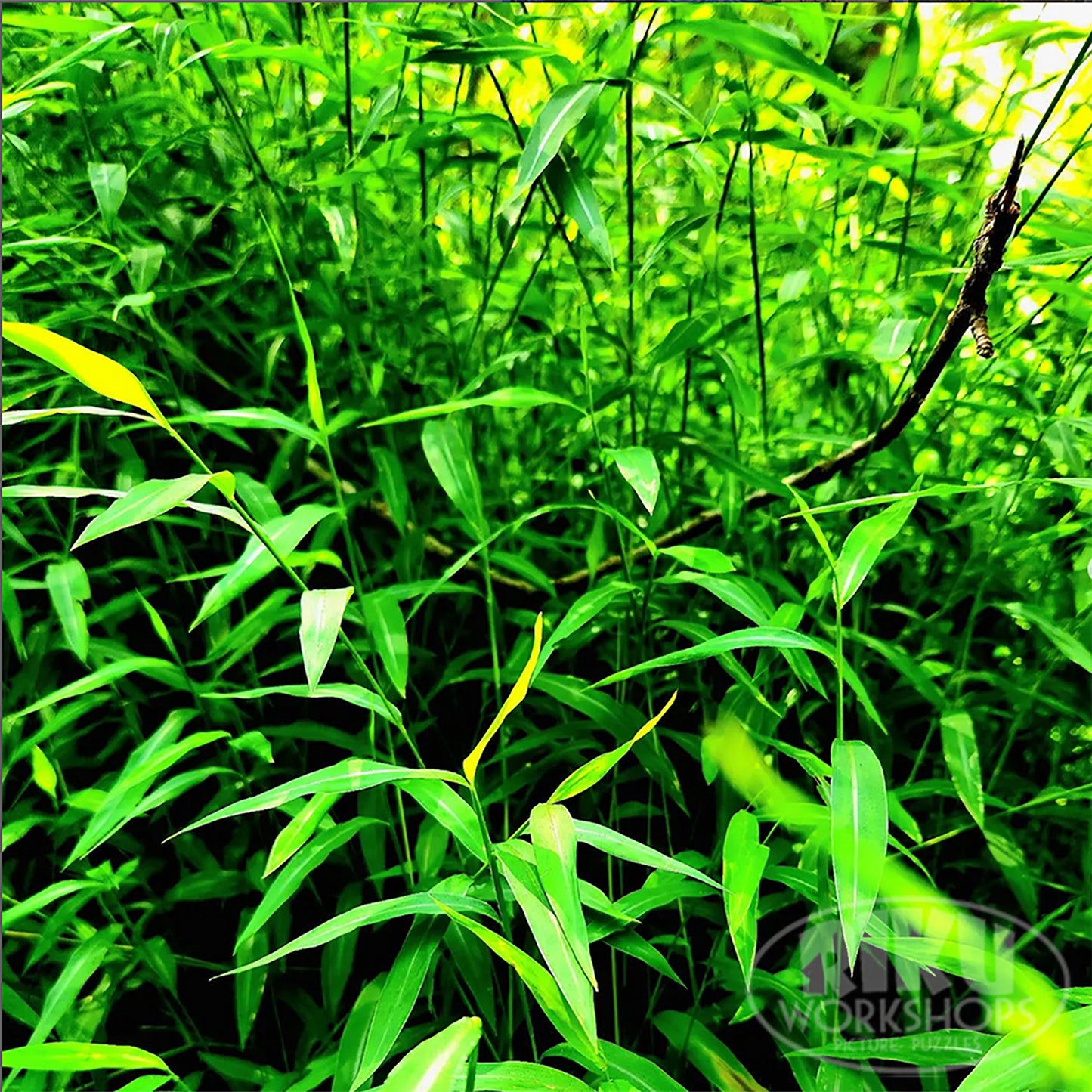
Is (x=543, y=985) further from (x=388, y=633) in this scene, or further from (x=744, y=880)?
(x=388, y=633)

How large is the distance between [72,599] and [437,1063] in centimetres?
48

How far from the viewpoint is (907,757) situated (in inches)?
30.5

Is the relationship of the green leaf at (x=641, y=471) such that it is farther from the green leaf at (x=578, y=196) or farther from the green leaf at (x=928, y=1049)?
the green leaf at (x=928, y=1049)

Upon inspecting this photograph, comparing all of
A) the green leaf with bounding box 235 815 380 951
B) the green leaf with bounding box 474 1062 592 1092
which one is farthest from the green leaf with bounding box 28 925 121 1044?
the green leaf with bounding box 474 1062 592 1092

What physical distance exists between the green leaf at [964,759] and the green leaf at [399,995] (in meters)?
0.35

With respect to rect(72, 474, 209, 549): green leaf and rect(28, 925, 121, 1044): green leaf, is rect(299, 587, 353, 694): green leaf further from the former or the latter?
rect(28, 925, 121, 1044): green leaf

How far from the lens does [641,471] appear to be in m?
0.48

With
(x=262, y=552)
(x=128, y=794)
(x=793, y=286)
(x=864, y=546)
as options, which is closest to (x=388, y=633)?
(x=262, y=552)

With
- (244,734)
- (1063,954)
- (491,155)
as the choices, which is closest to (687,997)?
(1063,954)

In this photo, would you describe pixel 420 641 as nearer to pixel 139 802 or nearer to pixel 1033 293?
pixel 139 802

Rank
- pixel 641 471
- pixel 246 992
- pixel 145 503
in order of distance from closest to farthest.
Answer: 1. pixel 145 503
2. pixel 641 471
3. pixel 246 992

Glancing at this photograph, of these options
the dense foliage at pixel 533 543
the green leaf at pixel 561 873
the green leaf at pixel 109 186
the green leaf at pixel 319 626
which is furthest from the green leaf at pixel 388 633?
the green leaf at pixel 109 186

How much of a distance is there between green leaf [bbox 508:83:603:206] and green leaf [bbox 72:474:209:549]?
0.73 ft

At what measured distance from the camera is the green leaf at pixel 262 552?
49cm
